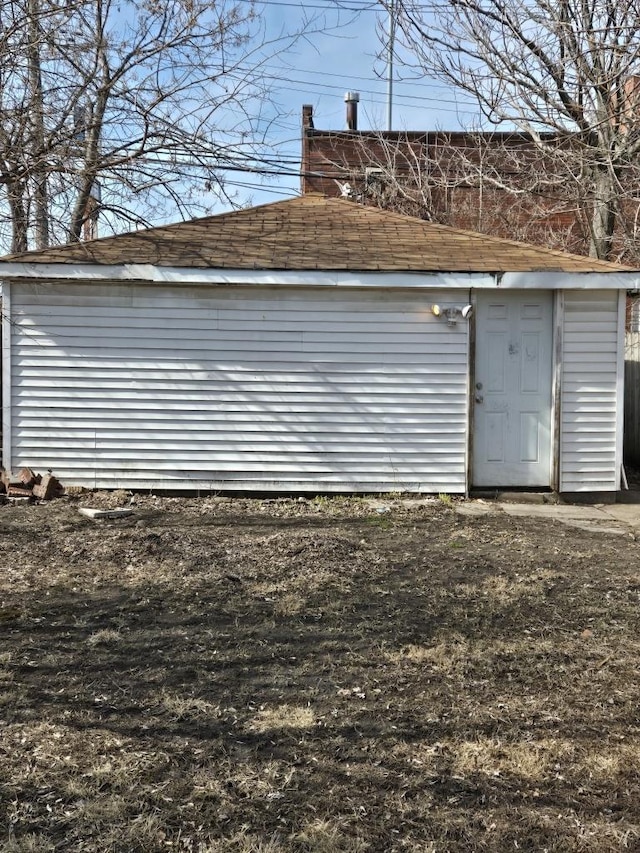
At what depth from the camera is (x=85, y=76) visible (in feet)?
28.9

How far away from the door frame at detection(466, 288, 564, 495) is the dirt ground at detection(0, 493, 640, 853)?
219 cm

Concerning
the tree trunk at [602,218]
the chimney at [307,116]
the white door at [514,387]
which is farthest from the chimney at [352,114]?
the white door at [514,387]

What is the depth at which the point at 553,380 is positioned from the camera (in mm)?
8242

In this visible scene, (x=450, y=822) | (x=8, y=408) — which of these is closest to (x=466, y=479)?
(x=8, y=408)

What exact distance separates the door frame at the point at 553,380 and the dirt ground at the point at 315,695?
7.19 feet

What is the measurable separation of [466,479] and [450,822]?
19.6 ft

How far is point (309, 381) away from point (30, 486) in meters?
3.25

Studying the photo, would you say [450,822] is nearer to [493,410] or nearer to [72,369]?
[493,410]

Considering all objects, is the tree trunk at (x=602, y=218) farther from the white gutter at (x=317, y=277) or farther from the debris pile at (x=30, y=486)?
the debris pile at (x=30, y=486)

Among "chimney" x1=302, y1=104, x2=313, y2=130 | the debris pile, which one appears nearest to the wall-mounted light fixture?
the debris pile

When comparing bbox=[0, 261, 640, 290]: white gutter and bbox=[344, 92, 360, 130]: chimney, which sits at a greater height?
bbox=[344, 92, 360, 130]: chimney

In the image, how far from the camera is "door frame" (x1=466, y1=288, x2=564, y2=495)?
8164mm

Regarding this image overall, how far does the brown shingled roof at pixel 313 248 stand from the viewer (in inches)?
311

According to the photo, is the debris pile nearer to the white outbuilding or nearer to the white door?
the white outbuilding
